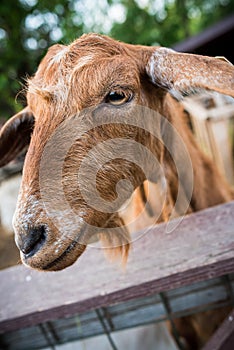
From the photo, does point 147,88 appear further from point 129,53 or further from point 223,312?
point 223,312

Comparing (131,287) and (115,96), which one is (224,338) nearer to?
(131,287)

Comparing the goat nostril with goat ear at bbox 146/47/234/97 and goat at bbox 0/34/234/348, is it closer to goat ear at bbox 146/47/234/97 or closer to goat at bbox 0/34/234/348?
goat at bbox 0/34/234/348

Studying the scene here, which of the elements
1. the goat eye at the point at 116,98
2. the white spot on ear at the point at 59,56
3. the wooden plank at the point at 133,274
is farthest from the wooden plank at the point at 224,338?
the white spot on ear at the point at 59,56

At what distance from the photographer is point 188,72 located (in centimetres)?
185

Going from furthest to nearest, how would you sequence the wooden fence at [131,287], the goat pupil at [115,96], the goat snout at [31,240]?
the goat pupil at [115,96] → the wooden fence at [131,287] → the goat snout at [31,240]

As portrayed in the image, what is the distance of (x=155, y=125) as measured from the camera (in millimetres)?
2314

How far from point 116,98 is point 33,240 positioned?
0.76 metres

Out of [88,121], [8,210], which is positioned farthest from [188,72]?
[8,210]

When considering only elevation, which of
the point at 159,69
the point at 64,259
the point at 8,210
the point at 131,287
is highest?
the point at 159,69

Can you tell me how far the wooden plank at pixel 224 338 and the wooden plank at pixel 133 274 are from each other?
0.71ft

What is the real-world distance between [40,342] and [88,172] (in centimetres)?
89

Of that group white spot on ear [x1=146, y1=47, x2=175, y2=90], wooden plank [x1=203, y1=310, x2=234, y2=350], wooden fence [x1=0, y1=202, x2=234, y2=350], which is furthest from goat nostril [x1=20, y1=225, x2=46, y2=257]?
white spot on ear [x1=146, y1=47, x2=175, y2=90]

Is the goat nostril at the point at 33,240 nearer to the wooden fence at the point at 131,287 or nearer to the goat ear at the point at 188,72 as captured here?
the wooden fence at the point at 131,287

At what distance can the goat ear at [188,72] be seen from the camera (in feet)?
5.59
